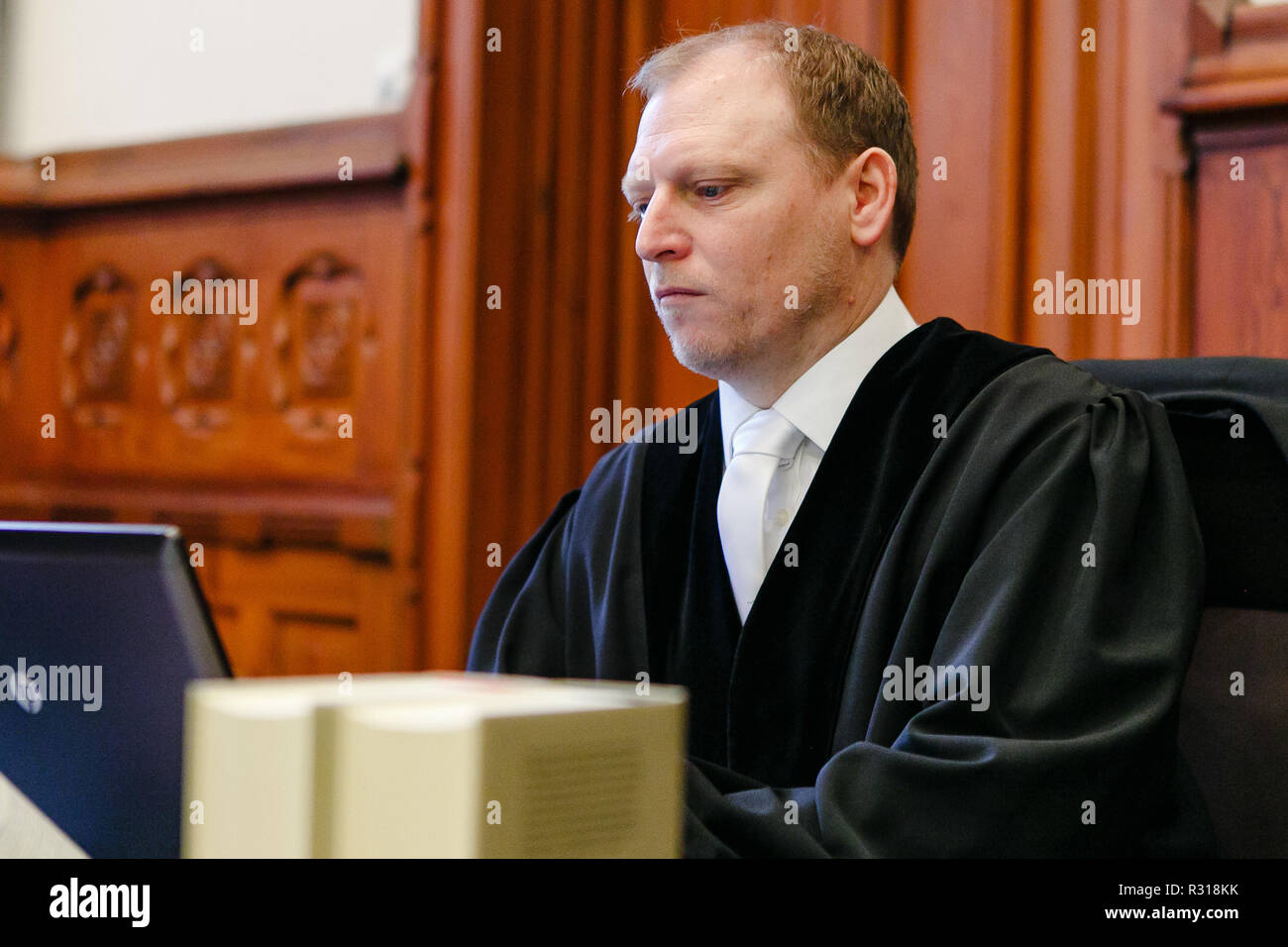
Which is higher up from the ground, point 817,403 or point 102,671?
point 817,403

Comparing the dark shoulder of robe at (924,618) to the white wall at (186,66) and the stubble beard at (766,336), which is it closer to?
the stubble beard at (766,336)

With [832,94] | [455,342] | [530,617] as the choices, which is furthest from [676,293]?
[455,342]

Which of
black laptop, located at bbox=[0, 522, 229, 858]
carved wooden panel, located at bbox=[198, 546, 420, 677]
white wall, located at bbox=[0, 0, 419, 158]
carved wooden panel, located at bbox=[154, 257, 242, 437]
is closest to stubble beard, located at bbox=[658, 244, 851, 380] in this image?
black laptop, located at bbox=[0, 522, 229, 858]

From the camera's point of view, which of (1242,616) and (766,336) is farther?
(766,336)

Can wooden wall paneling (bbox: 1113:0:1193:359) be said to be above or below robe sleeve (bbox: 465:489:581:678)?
above

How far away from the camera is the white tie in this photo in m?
1.72

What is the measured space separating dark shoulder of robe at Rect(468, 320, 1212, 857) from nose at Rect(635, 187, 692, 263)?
0.94 ft

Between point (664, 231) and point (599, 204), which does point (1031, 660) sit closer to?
point (664, 231)

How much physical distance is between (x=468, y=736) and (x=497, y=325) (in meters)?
2.12

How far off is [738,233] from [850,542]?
46 centimetres

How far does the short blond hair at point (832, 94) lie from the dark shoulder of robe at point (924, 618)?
0.90 feet

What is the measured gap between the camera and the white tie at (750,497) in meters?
1.72

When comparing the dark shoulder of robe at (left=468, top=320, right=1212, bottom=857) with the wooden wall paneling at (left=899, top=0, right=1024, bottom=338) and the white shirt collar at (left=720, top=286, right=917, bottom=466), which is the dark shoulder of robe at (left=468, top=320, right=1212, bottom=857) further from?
the wooden wall paneling at (left=899, top=0, right=1024, bottom=338)

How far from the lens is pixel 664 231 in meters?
1.76
